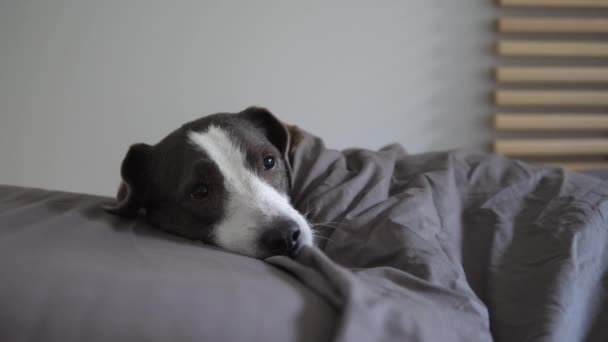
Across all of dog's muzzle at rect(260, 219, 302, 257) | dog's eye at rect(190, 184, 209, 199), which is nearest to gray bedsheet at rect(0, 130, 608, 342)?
dog's muzzle at rect(260, 219, 302, 257)

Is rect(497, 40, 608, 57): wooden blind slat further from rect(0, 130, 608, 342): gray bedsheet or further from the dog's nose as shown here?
the dog's nose

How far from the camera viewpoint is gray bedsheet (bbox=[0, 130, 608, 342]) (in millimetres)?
697

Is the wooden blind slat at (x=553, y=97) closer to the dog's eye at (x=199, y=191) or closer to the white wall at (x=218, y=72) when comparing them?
the white wall at (x=218, y=72)

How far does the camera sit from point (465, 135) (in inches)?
126

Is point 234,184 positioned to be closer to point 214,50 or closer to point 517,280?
point 517,280

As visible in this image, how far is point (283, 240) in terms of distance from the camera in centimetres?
115

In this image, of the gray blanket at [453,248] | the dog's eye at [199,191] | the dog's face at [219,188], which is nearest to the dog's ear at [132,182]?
the dog's face at [219,188]

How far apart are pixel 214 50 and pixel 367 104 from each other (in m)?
1.20

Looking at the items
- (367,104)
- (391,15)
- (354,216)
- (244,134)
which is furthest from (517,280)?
(391,15)

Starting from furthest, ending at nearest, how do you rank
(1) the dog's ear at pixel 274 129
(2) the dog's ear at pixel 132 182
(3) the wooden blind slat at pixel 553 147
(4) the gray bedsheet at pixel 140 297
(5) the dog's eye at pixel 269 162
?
(3) the wooden blind slat at pixel 553 147
(1) the dog's ear at pixel 274 129
(5) the dog's eye at pixel 269 162
(2) the dog's ear at pixel 132 182
(4) the gray bedsheet at pixel 140 297

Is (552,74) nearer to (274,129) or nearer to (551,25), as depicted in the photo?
(551,25)

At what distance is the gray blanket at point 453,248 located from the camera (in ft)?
2.55

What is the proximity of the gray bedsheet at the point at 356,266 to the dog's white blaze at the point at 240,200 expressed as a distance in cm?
13

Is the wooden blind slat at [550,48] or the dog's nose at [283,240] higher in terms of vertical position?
the wooden blind slat at [550,48]
